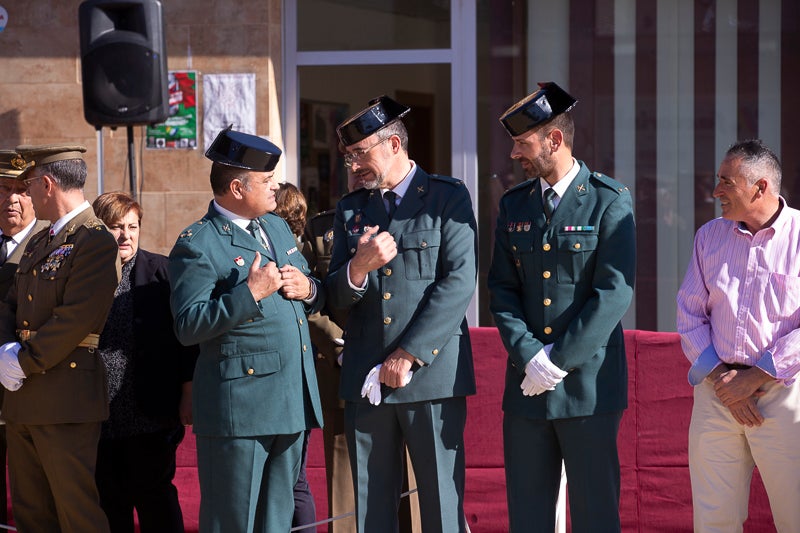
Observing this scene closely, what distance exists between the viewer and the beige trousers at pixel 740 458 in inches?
164

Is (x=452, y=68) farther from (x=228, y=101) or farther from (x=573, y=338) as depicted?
(x=573, y=338)

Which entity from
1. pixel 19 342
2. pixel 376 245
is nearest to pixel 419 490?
pixel 376 245

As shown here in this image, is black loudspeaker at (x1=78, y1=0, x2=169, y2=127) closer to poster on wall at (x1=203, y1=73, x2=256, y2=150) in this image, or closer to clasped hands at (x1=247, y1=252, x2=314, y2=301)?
poster on wall at (x1=203, y1=73, x2=256, y2=150)

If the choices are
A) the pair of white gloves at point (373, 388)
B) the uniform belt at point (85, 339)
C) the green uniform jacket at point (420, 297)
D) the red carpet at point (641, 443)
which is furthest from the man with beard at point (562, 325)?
the uniform belt at point (85, 339)

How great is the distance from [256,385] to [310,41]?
4092 mm

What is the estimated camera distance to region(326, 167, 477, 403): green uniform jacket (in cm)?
416

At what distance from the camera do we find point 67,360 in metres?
4.46

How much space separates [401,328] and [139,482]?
1313mm

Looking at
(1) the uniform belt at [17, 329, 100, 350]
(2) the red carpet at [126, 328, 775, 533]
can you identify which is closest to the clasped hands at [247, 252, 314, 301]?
(1) the uniform belt at [17, 329, 100, 350]

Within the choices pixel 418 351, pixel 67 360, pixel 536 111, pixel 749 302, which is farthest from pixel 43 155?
pixel 749 302

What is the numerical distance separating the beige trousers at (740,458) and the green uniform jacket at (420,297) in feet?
2.80

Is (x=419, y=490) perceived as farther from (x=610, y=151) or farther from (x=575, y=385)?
(x=610, y=151)

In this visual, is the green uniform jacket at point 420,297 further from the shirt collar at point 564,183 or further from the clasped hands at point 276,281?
the shirt collar at point 564,183

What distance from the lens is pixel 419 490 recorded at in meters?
4.22
